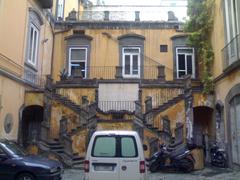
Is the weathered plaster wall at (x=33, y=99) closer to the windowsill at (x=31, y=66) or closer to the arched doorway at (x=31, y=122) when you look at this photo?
the arched doorway at (x=31, y=122)

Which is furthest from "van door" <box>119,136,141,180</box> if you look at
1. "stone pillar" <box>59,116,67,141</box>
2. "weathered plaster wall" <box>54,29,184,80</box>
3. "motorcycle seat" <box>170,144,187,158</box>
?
"weathered plaster wall" <box>54,29,184,80</box>

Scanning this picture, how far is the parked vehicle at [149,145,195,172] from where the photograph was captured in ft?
47.1

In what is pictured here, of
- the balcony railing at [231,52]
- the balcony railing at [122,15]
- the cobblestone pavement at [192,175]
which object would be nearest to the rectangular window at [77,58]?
the balcony railing at [122,15]

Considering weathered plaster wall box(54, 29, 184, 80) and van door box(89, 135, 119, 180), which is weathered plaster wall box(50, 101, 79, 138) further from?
van door box(89, 135, 119, 180)

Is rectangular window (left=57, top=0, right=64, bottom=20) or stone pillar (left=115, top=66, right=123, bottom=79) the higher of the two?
rectangular window (left=57, top=0, right=64, bottom=20)

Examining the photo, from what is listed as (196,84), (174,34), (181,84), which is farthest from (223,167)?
(174,34)

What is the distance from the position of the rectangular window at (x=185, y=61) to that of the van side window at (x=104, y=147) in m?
15.8

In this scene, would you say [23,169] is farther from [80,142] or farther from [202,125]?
[202,125]

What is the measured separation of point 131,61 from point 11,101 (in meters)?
9.55

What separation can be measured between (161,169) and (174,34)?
1204cm

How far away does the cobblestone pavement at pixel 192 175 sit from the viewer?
13.2 meters

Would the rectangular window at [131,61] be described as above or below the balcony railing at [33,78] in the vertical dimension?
above

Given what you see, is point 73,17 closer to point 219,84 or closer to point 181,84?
point 181,84

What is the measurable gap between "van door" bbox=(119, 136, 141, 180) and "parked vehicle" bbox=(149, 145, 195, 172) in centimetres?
625
